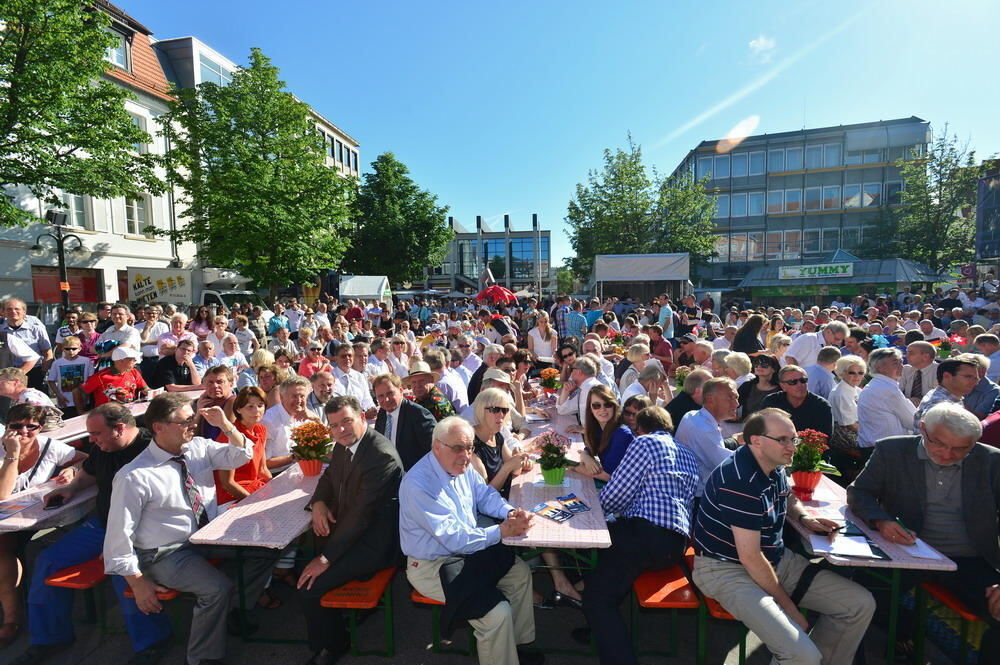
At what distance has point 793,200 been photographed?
133 feet

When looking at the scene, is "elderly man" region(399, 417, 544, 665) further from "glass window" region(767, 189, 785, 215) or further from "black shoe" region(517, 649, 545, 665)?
"glass window" region(767, 189, 785, 215)

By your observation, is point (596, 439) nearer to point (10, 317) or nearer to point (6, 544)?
point (6, 544)

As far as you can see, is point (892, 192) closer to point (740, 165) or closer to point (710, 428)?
point (740, 165)

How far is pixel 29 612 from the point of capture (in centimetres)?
368

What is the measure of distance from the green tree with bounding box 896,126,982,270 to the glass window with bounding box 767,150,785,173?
10.2m

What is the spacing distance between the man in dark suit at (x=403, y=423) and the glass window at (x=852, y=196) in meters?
46.3

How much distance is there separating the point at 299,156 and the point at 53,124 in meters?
8.29

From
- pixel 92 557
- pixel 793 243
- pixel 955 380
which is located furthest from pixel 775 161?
pixel 92 557

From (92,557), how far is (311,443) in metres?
1.78

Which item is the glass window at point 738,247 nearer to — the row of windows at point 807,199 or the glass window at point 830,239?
the row of windows at point 807,199

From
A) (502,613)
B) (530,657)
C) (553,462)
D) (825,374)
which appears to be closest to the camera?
(502,613)

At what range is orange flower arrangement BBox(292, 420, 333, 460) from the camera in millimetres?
4195

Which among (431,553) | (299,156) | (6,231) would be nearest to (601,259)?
(299,156)

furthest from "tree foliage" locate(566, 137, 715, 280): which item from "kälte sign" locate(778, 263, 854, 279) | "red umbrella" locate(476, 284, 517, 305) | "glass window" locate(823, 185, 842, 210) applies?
"glass window" locate(823, 185, 842, 210)
